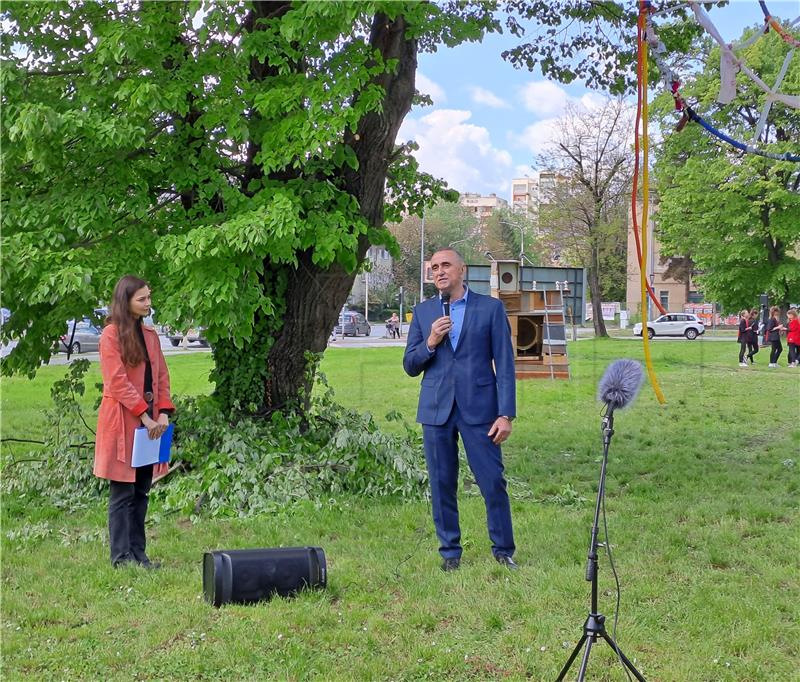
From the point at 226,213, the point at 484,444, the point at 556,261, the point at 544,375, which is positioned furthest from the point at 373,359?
the point at 556,261

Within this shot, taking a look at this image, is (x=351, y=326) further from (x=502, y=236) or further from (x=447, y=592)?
(x=447, y=592)

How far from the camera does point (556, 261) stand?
48750 millimetres

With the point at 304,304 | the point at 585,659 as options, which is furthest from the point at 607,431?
the point at 304,304

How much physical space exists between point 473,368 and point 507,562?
49.8 inches

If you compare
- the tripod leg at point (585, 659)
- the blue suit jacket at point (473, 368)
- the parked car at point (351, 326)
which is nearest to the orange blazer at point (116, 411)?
the blue suit jacket at point (473, 368)

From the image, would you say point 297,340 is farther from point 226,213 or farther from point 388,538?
point 388,538

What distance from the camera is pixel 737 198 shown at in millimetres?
33469

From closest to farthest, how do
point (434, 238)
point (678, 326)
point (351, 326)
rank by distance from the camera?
point (678, 326) → point (351, 326) → point (434, 238)

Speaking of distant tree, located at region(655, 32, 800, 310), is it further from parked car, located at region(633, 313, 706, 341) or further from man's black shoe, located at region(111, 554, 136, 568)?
man's black shoe, located at region(111, 554, 136, 568)

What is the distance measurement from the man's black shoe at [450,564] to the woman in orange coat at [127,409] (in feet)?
6.10

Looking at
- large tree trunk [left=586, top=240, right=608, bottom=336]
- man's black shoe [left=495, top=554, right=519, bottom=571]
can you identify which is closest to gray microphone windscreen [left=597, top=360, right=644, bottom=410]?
man's black shoe [left=495, top=554, right=519, bottom=571]

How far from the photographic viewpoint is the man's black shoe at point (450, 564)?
5219mm

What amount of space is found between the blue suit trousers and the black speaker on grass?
2.77 feet

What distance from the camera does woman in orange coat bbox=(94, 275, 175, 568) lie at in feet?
16.9
